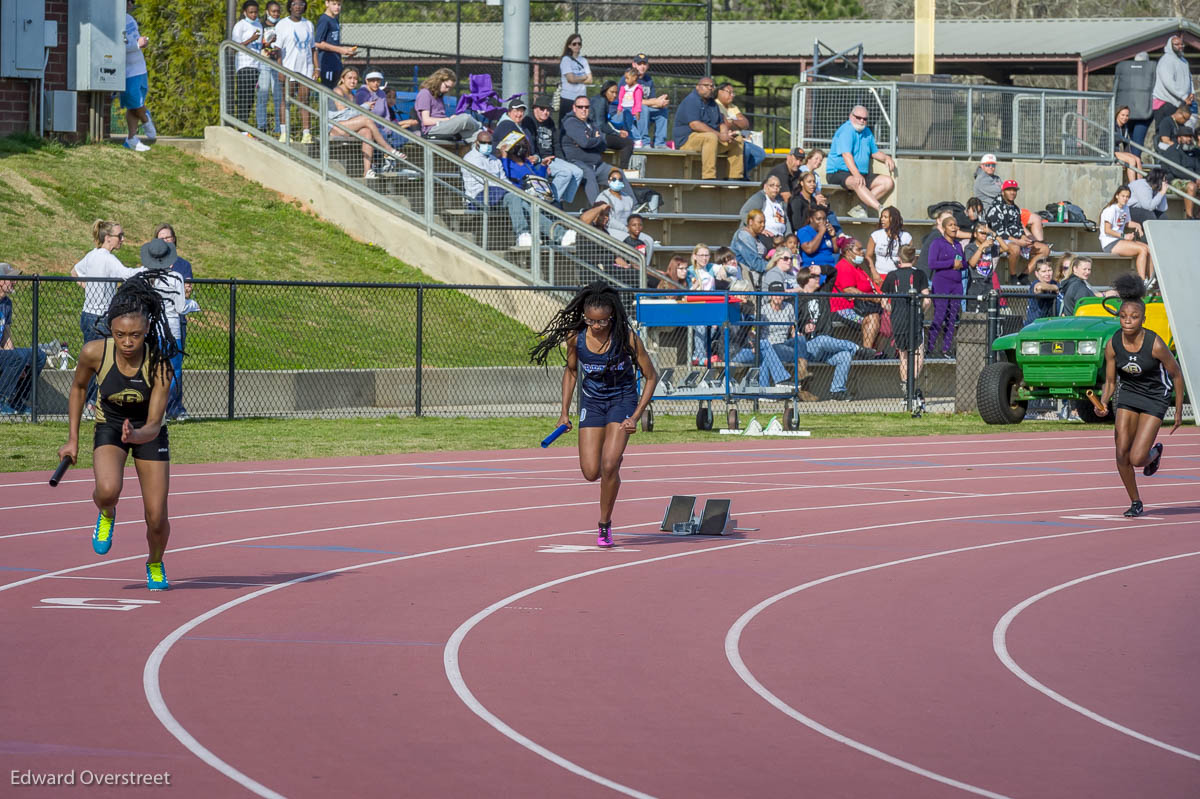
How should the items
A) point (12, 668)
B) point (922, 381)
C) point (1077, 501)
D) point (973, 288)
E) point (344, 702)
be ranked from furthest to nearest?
point (973, 288)
point (922, 381)
point (1077, 501)
point (12, 668)
point (344, 702)

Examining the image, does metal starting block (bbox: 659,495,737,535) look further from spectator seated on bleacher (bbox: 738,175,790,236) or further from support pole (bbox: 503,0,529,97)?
support pole (bbox: 503,0,529,97)

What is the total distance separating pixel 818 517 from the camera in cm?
1430

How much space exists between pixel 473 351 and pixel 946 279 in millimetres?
6845

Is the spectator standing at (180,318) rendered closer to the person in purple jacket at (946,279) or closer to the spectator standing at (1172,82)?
the person in purple jacket at (946,279)

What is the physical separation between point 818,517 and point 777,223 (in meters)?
12.7

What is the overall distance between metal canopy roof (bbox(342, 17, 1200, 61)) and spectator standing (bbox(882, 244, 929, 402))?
13.9 m

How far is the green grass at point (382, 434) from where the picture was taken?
1767cm

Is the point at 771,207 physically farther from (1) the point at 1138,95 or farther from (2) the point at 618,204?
(1) the point at 1138,95

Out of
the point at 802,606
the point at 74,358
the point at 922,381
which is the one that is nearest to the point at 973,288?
the point at 922,381

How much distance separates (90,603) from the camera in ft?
32.3

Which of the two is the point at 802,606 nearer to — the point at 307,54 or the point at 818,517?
the point at 818,517

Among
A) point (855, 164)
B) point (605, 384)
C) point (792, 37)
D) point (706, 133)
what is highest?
point (792, 37)

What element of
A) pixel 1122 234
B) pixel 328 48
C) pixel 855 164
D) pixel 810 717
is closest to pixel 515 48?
pixel 328 48

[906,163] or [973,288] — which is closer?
[973,288]
